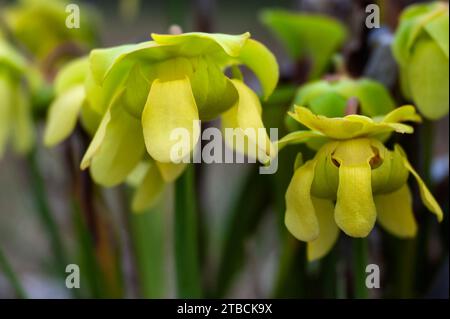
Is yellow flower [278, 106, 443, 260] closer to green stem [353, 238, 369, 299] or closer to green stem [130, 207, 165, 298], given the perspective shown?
green stem [353, 238, 369, 299]

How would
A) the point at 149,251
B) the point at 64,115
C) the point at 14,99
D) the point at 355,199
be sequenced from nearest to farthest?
1. the point at 355,199
2. the point at 64,115
3. the point at 14,99
4. the point at 149,251

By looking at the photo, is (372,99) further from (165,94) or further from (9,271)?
(9,271)

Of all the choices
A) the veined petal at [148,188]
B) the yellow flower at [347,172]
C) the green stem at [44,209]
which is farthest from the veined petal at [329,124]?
the green stem at [44,209]

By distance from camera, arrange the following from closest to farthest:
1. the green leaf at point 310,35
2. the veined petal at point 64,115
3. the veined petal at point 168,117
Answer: the veined petal at point 168,117 < the veined petal at point 64,115 < the green leaf at point 310,35

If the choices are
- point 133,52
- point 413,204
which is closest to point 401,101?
point 413,204

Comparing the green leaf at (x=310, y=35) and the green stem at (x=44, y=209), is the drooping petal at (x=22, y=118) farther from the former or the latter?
the green leaf at (x=310, y=35)

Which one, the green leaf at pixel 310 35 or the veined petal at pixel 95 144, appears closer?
the veined petal at pixel 95 144

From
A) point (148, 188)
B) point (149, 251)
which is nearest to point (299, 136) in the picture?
point (148, 188)
